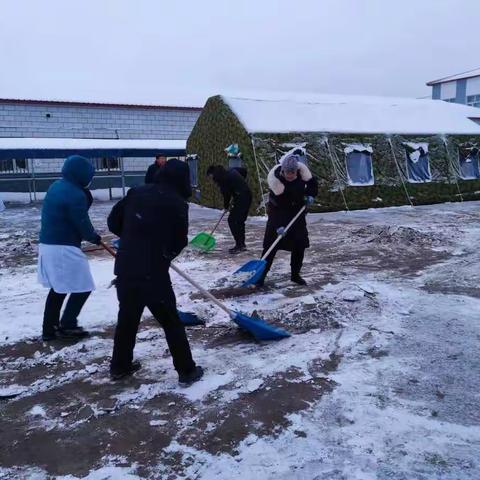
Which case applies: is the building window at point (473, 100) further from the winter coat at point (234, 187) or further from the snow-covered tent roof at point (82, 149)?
the winter coat at point (234, 187)

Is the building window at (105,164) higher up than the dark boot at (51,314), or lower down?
higher up

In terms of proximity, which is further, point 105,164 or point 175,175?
point 105,164

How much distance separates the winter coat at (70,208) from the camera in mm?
3914

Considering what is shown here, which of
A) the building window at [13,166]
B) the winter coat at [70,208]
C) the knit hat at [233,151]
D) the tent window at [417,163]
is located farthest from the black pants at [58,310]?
the building window at [13,166]

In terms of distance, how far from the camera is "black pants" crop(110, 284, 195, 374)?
323cm

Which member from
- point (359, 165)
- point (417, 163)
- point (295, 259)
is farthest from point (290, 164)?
point (417, 163)

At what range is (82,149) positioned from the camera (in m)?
19.0

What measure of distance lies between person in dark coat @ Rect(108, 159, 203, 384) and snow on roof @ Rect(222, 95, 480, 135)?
433 inches

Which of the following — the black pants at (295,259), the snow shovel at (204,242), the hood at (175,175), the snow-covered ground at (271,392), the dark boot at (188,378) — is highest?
the hood at (175,175)

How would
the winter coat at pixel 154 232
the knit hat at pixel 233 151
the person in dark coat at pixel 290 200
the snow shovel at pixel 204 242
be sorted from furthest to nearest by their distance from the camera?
the knit hat at pixel 233 151 → the snow shovel at pixel 204 242 → the person in dark coat at pixel 290 200 → the winter coat at pixel 154 232

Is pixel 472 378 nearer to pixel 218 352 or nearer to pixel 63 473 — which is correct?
pixel 218 352

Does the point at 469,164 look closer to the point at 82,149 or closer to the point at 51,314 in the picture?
the point at 82,149

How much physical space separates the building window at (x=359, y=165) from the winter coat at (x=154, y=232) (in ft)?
39.9

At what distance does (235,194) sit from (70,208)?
4.61 meters
